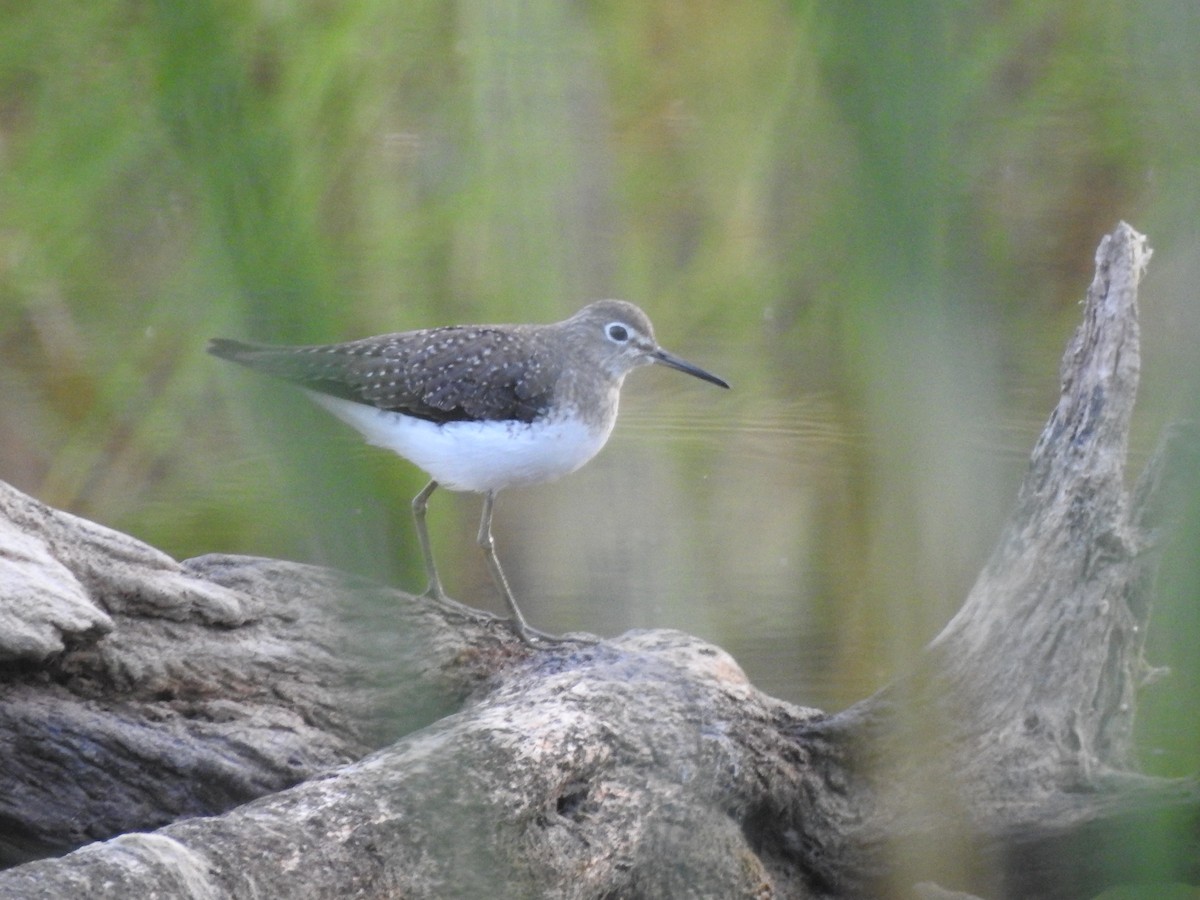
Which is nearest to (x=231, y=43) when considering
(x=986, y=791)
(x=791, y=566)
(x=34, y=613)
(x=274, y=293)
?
(x=274, y=293)

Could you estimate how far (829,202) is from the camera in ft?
2.35

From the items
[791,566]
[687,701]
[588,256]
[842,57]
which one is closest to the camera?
[842,57]

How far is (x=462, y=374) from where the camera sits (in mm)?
4188

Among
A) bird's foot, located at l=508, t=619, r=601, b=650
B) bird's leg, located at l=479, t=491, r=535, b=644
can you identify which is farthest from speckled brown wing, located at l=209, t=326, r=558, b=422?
bird's foot, located at l=508, t=619, r=601, b=650

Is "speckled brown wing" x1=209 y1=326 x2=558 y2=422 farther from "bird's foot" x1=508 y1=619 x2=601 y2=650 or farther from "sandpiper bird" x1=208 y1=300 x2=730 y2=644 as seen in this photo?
"bird's foot" x1=508 y1=619 x2=601 y2=650

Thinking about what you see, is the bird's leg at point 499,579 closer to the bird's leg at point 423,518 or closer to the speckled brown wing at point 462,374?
the speckled brown wing at point 462,374

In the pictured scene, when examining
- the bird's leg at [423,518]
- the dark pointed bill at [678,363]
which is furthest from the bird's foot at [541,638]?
the bird's leg at [423,518]

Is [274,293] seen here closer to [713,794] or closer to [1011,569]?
[713,794]

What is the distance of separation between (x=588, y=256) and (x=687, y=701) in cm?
218

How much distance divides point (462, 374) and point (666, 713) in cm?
145

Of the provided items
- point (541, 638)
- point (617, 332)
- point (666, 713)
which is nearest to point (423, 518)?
point (666, 713)

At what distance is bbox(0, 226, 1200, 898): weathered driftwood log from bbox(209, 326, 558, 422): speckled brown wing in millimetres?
762

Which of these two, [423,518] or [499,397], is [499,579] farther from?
[423,518]

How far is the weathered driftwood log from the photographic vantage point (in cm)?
292
